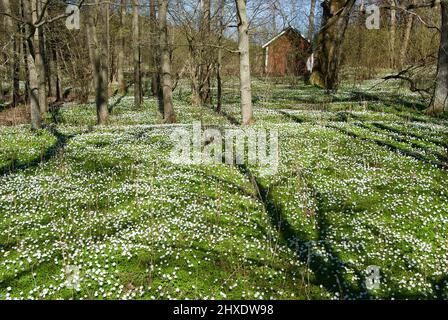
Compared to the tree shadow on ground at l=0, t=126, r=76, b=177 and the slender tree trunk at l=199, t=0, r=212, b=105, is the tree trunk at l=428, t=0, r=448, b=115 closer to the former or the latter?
the slender tree trunk at l=199, t=0, r=212, b=105

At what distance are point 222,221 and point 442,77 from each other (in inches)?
825

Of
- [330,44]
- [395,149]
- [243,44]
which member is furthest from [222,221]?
[330,44]

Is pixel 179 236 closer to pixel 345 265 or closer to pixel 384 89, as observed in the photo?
pixel 345 265

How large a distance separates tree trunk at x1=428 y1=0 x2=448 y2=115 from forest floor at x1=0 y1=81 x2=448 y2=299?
7.57 metres

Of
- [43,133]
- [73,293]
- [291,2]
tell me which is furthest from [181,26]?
[73,293]

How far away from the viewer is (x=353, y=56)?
185ft

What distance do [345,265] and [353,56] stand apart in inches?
2224

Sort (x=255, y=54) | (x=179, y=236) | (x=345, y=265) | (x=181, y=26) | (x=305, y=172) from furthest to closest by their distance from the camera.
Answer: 1. (x=255, y=54)
2. (x=181, y=26)
3. (x=305, y=172)
4. (x=179, y=236)
5. (x=345, y=265)

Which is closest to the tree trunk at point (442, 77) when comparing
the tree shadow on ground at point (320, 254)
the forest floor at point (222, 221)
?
the forest floor at point (222, 221)

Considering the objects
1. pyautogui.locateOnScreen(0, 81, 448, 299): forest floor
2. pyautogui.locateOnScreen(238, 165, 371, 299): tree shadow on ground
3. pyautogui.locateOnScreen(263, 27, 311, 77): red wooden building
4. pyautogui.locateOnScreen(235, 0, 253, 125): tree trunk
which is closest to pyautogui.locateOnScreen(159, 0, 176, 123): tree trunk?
pyautogui.locateOnScreen(235, 0, 253, 125): tree trunk

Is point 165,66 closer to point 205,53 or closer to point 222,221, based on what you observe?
point 205,53

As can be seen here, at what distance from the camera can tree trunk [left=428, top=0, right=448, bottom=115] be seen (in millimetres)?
21092

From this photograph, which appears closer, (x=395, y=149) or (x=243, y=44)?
(x=395, y=149)

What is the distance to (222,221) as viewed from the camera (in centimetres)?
915
